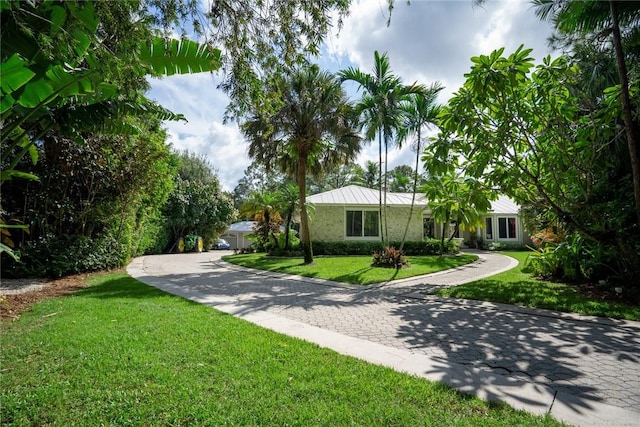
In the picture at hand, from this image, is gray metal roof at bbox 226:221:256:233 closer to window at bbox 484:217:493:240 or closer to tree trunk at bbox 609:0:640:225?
window at bbox 484:217:493:240

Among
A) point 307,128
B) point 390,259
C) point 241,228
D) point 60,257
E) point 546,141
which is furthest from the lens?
point 241,228

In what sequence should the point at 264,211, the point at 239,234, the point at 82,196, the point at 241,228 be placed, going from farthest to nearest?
the point at 239,234
the point at 241,228
the point at 264,211
the point at 82,196

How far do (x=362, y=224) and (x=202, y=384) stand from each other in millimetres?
19850

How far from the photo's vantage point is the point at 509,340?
5.41 metres

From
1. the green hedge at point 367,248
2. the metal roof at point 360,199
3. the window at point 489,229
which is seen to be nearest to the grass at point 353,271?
the green hedge at point 367,248

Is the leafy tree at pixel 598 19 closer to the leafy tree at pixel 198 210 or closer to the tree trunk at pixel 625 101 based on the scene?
the tree trunk at pixel 625 101

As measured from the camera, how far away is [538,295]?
27.9 feet

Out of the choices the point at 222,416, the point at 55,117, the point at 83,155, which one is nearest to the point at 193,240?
the point at 83,155

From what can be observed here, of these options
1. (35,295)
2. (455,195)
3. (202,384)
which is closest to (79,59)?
(202,384)

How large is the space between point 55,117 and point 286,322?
6195 millimetres

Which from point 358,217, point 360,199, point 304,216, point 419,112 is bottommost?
point 304,216

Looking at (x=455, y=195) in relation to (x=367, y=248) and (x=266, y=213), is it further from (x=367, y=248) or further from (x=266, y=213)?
(x=266, y=213)

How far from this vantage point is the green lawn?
3.01 m

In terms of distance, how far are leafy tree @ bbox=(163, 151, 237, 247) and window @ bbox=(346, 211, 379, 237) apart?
46.9ft
